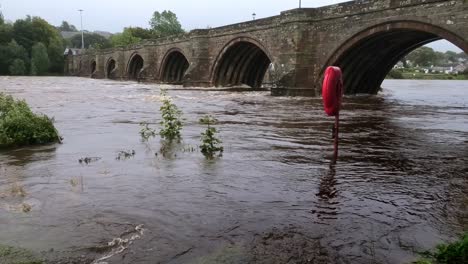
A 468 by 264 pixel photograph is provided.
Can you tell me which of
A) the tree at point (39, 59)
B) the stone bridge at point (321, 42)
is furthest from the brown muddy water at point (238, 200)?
the tree at point (39, 59)

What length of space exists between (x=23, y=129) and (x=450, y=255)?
26.6 ft

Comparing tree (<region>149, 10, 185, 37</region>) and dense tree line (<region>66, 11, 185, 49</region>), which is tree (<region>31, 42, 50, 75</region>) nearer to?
dense tree line (<region>66, 11, 185, 49</region>)

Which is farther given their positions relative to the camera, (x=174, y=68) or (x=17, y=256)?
(x=174, y=68)

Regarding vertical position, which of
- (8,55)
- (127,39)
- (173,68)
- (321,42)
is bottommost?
(173,68)

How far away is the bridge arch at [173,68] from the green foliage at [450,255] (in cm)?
4343

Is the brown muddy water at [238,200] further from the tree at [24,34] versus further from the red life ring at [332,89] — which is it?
the tree at [24,34]

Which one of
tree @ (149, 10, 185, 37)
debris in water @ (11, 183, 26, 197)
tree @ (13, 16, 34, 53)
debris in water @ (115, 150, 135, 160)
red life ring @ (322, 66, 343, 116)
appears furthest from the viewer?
tree @ (149, 10, 185, 37)

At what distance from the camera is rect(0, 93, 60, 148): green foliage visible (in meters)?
8.84

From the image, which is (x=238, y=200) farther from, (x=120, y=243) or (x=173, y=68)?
(x=173, y=68)

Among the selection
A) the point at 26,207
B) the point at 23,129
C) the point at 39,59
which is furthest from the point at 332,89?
the point at 39,59

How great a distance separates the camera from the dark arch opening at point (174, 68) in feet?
155

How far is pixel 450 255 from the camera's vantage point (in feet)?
12.2

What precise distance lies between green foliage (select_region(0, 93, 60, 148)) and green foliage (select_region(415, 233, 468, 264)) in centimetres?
777

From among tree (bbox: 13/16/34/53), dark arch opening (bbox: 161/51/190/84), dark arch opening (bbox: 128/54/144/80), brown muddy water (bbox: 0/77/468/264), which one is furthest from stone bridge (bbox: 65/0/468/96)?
tree (bbox: 13/16/34/53)
